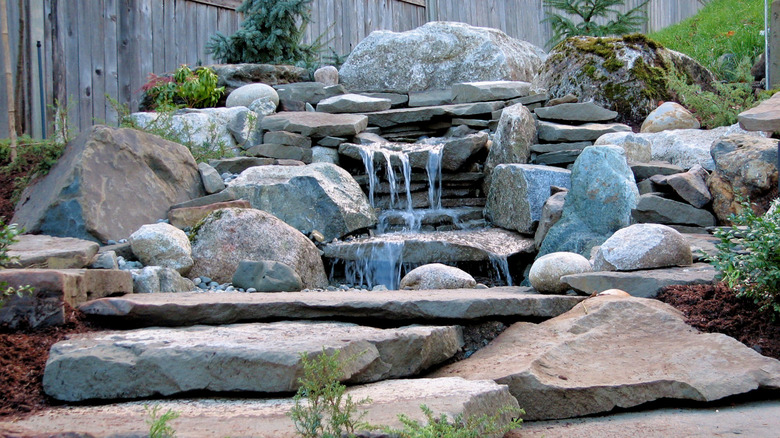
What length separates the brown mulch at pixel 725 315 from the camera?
137 inches

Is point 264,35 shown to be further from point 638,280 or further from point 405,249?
point 638,280

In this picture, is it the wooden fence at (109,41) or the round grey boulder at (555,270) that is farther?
the wooden fence at (109,41)

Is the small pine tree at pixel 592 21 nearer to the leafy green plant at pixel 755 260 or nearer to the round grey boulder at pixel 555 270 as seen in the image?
the round grey boulder at pixel 555 270

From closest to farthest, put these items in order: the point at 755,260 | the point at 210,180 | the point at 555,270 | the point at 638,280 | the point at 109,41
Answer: the point at 755,260 < the point at 638,280 < the point at 555,270 < the point at 210,180 < the point at 109,41

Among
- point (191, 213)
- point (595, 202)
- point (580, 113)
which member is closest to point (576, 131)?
point (580, 113)

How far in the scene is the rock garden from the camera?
281 centimetres

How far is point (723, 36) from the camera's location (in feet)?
38.4

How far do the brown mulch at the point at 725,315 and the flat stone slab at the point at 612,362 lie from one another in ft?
0.35

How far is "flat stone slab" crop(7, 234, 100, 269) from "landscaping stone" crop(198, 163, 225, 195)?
1.92 meters

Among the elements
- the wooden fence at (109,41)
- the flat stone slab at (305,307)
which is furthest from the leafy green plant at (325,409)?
the wooden fence at (109,41)

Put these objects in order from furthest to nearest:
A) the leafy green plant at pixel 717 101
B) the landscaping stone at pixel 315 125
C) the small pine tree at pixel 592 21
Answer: the small pine tree at pixel 592 21, the landscaping stone at pixel 315 125, the leafy green plant at pixel 717 101

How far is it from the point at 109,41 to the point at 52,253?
5253 millimetres

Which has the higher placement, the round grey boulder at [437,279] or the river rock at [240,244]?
the river rock at [240,244]

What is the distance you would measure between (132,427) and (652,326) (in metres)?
2.53
